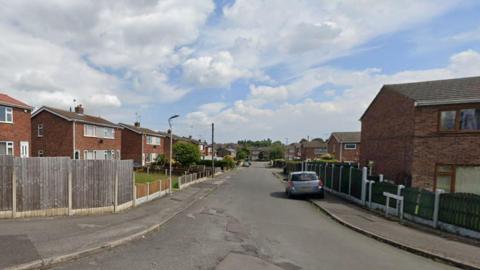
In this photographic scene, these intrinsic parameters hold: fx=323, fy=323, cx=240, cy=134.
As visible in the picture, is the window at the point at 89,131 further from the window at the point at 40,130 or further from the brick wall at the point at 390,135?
the brick wall at the point at 390,135

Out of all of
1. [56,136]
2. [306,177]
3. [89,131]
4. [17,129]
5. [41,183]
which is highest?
[17,129]

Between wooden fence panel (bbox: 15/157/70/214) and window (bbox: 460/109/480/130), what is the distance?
1723 centimetres

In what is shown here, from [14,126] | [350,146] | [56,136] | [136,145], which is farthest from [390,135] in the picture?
[350,146]

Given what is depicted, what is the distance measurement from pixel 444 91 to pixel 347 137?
135 feet

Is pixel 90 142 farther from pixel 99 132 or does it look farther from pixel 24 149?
pixel 24 149

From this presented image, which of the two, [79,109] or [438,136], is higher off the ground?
[79,109]

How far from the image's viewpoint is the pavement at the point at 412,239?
715cm

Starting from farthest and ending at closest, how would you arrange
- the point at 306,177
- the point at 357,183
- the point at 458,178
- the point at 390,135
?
the point at 390,135
the point at 306,177
the point at 357,183
the point at 458,178

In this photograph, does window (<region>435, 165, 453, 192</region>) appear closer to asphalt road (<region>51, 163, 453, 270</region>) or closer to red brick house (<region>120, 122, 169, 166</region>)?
asphalt road (<region>51, 163, 453, 270</region>)

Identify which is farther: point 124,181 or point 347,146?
point 347,146

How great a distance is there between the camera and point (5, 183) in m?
9.67

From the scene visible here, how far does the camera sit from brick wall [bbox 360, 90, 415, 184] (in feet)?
56.5

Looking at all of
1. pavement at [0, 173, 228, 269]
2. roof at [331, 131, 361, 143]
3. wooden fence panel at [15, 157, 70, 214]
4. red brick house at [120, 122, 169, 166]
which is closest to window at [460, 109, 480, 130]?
pavement at [0, 173, 228, 269]

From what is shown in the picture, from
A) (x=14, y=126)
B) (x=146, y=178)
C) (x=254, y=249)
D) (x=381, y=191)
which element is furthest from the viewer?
(x=146, y=178)
